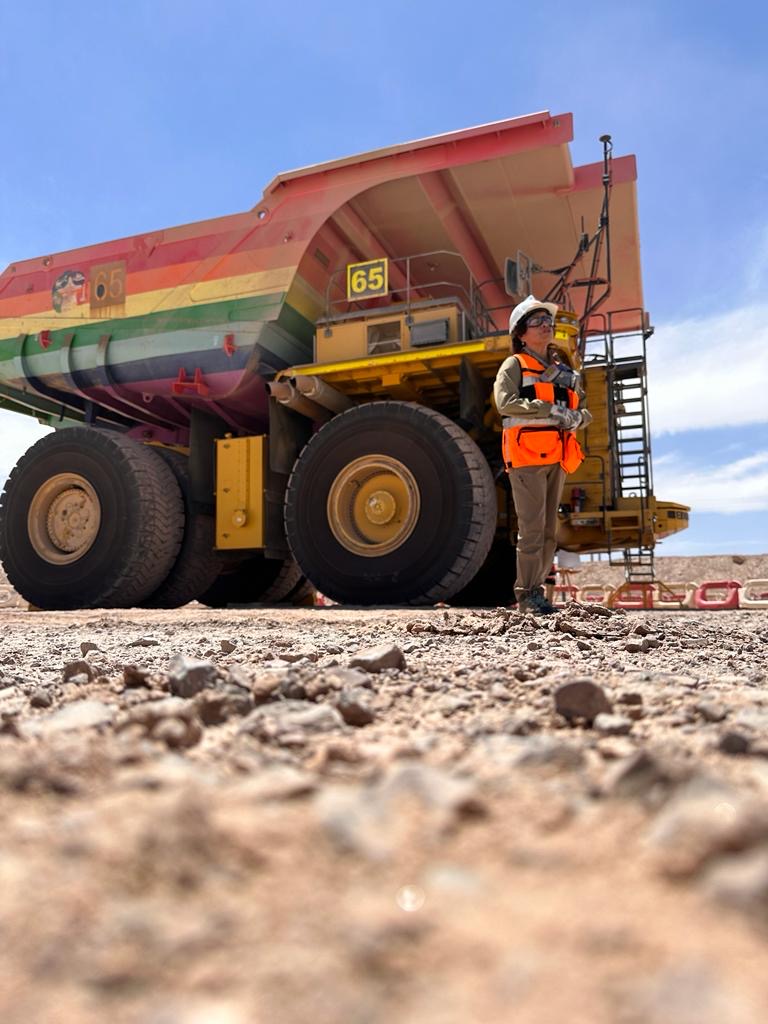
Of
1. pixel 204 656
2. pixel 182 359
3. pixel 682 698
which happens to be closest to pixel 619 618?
pixel 204 656

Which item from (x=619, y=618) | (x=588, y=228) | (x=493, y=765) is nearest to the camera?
(x=493, y=765)

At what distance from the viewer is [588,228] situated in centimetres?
642

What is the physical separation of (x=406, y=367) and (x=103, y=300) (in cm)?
310

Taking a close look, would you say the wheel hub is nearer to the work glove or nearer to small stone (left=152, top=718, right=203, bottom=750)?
the work glove

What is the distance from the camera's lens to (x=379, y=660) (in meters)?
1.97

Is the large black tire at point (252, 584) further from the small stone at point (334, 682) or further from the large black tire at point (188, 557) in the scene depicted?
the small stone at point (334, 682)

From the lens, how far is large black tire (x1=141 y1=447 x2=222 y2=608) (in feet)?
22.8

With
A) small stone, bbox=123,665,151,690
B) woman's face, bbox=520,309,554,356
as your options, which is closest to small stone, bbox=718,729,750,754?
small stone, bbox=123,665,151,690

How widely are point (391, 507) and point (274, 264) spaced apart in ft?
7.68

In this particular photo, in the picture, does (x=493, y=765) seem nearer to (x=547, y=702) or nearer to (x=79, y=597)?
(x=547, y=702)

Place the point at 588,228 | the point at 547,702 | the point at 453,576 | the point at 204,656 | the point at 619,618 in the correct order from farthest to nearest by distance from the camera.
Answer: the point at 588,228 < the point at 453,576 < the point at 619,618 < the point at 204,656 < the point at 547,702

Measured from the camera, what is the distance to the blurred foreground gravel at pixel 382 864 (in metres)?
0.59

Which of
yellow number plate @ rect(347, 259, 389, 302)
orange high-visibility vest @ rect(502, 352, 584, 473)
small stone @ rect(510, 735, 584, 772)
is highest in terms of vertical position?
yellow number plate @ rect(347, 259, 389, 302)

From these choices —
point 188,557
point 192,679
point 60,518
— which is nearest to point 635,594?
point 188,557
